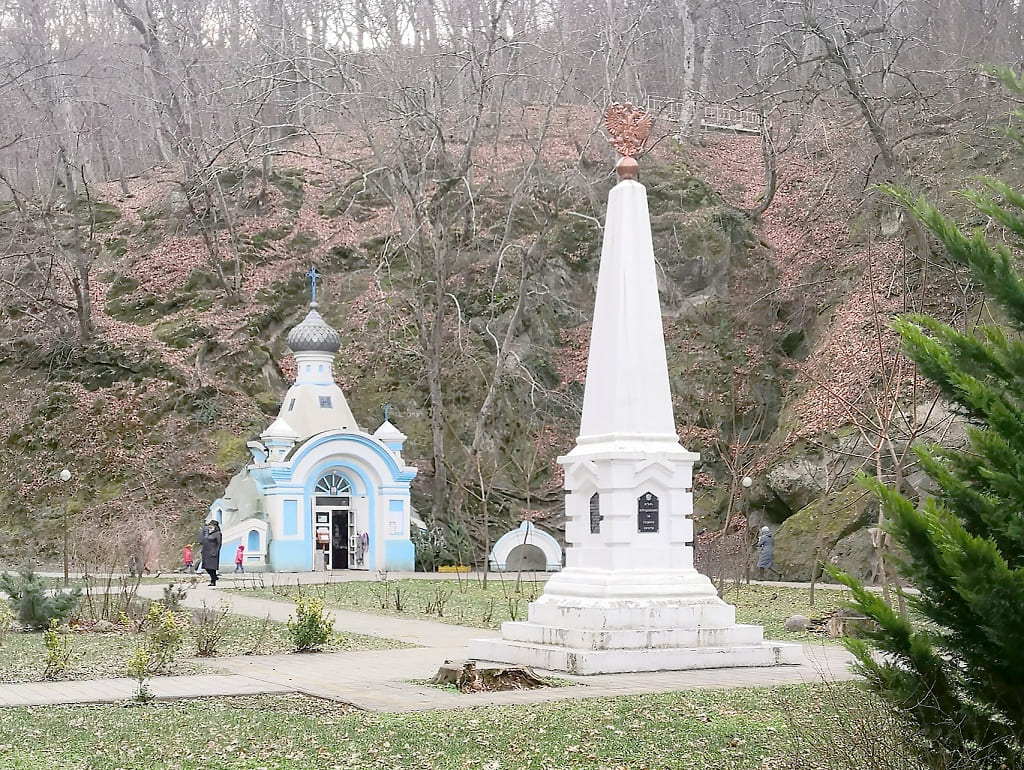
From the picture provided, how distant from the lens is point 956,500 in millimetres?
5715

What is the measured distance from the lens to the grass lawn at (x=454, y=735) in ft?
25.8

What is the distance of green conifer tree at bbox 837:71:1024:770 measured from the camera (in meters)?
5.34

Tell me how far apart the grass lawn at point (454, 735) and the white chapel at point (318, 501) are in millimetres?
22804

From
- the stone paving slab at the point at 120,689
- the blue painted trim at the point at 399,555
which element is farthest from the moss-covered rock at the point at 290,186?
the stone paving slab at the point at 120,689

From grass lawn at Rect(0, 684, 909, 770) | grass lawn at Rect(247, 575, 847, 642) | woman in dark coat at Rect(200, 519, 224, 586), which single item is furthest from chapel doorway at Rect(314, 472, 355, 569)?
grass lawn at Rect(0, 684, 909, 770)

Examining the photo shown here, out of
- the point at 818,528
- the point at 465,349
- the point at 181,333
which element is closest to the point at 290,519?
the point at 465,349

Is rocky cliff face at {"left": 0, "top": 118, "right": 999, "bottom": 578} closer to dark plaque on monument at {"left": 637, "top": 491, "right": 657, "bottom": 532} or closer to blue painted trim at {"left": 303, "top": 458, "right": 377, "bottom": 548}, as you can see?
blue painted trim at {"left": 303, "top": 458, "right": 377, "bottom": 548}

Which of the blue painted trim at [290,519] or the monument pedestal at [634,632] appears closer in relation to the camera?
the monument pedestal at [634,632]

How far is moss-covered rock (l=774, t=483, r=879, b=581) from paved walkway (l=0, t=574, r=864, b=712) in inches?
533

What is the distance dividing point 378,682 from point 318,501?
72.8 ft

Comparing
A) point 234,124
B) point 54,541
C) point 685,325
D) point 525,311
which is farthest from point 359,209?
point 54,541

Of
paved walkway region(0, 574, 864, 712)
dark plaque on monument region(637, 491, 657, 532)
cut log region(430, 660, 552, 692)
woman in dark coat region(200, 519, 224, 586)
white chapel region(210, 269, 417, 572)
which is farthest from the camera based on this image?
white chapel region(210, 269, 417, 572)

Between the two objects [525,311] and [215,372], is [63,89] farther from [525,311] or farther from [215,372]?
[525,311]

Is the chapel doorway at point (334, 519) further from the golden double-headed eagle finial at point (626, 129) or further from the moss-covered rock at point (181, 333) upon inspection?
the golden double-headed eagle finial at point (626, 129)
